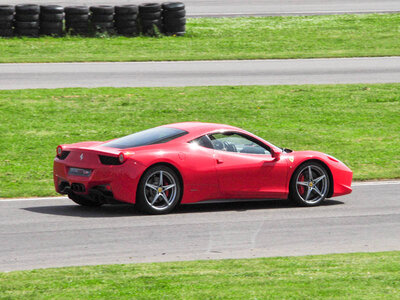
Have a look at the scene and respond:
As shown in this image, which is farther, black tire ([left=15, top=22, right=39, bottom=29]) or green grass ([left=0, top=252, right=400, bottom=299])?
black tire ([left=15, top=22, right=39, bottom=29])

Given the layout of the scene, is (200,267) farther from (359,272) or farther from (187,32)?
(187,32)

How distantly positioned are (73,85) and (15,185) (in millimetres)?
8351

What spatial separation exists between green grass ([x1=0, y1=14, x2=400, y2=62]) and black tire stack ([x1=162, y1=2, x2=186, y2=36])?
0.35 meters

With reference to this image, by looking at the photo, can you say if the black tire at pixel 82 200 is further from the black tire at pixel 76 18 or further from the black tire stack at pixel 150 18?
the black tire stack at pixel 150 18

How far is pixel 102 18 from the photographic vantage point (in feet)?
91.8

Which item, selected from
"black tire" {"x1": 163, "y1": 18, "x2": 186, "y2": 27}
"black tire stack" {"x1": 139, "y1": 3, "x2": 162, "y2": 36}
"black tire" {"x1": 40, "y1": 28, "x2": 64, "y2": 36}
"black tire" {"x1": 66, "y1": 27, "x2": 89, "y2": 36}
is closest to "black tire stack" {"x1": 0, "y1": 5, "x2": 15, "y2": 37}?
"black tire" {"x1": 40, "y1": 28, "x2": 64, "y2": 36}

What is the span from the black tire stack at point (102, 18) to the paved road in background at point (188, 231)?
1613cm

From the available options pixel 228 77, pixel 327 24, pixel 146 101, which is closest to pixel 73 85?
pixel 146 101

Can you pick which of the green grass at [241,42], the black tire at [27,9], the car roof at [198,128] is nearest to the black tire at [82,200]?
the car roof at [198,128]

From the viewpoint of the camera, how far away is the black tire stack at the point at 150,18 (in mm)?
28188

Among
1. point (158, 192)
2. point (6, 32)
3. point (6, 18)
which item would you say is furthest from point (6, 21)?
point (158, 192)

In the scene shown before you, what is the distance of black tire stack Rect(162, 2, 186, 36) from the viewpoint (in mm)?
28266

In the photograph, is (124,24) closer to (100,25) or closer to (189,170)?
(100,25)

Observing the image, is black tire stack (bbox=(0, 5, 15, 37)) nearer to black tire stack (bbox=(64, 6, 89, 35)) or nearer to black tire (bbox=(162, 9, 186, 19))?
black tire stack (bbox=(64, 6, 89, 35))
